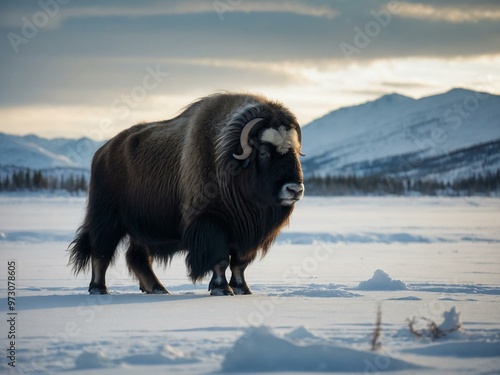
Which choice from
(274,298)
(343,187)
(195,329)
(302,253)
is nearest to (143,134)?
(274,298)

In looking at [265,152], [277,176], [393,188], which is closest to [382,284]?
[277,176]

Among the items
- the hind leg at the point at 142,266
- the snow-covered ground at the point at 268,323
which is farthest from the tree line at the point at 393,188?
the hind leg at the point at 142,266

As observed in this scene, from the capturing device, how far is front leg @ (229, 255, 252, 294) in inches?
404

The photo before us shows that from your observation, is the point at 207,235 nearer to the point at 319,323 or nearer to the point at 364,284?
the point at 364,284

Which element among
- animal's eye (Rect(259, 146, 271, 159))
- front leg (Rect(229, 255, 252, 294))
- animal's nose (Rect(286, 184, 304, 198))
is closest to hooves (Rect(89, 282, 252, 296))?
front leg (Rect(229, 255, 252, 294))

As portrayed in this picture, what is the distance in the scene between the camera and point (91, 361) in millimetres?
5172

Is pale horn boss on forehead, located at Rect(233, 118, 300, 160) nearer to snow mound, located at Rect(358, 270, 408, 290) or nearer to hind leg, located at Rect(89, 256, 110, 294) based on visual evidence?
snow mound, located at Rect(358, 270, 408, 290)

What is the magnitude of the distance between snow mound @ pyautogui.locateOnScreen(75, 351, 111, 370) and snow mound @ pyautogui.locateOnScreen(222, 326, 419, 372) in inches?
32.1

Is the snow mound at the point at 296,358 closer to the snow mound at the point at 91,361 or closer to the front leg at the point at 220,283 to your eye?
the snow mound at the point at 91,361

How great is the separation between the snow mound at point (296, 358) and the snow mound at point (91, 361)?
2.68ft

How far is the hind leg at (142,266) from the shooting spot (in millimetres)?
10984

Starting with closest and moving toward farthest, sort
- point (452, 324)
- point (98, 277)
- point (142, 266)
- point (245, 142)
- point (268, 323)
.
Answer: point (452, 324) → point (268, 323) → point (245, 142) → point (98, 277) → point (142, 266)

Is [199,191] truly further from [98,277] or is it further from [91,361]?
[91,361]

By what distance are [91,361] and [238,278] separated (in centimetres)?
521
